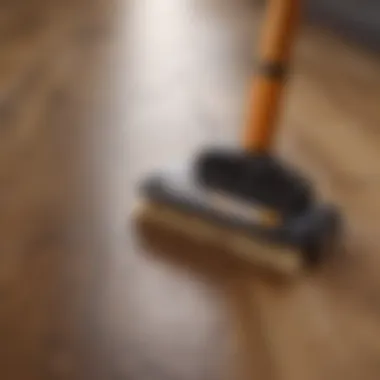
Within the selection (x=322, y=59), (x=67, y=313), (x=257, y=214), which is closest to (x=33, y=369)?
(x=67, y=313)

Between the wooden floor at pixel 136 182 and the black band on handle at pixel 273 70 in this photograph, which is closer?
the wooden floor at pixel 136 182

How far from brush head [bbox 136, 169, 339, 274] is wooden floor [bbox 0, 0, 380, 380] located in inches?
1.4

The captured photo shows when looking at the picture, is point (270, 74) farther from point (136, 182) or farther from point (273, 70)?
point (136, 182)

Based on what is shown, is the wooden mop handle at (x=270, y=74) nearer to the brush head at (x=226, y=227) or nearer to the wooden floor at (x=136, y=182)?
the brush head at (x=226, y=227)

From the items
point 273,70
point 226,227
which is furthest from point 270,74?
point 226,227

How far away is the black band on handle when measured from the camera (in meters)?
1.64

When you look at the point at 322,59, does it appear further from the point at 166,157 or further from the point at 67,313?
the point at 67,313

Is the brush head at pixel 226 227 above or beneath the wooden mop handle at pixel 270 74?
beneath

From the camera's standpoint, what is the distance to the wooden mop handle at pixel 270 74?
1627 millimetres

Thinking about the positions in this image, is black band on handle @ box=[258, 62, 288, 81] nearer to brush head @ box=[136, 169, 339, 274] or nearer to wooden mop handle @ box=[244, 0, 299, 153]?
wooden mop handle @ box=[244, 0, 299, 153]

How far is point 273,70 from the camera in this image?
1.64 metres

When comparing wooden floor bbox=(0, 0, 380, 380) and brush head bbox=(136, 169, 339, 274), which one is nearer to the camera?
wooden floor bbox=(0, 0, 380, 380)

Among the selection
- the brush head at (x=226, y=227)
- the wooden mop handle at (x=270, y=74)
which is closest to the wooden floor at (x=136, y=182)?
the brush head at (x=226, y=227)

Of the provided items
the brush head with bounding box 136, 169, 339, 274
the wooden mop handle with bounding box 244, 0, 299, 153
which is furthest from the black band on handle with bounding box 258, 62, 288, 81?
the brush head with bounding box 136, 169, 339, 274
